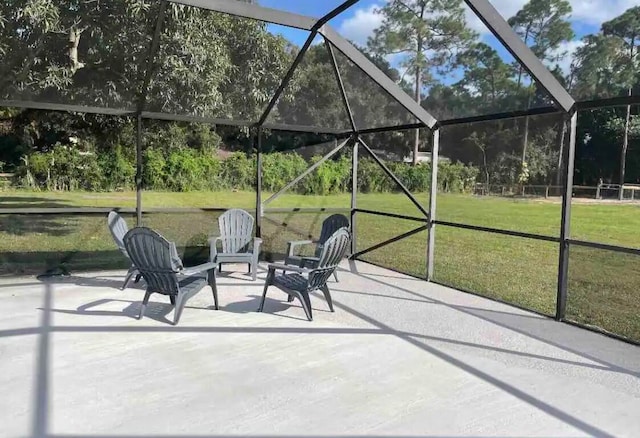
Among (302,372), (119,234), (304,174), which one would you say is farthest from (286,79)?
(302,372)

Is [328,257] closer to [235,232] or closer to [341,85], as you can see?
[235,232]

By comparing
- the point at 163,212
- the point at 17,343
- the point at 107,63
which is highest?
the point at 107,63

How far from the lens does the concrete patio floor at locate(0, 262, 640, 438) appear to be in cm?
249

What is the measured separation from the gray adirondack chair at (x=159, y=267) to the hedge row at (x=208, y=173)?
317cm

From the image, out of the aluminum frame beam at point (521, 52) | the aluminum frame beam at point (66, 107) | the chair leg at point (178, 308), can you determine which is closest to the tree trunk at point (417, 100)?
the aluminum frame beam at point (521, 52)

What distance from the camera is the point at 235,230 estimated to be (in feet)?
21.5

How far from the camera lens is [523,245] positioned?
30.8ft

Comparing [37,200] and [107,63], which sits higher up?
[107,63]

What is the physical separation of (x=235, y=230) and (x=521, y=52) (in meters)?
4.15

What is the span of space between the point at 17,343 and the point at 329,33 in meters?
4.07

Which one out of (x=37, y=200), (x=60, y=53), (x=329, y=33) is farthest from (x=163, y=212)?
(x=329, y=33)

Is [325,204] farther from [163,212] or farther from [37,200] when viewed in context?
[37,200]

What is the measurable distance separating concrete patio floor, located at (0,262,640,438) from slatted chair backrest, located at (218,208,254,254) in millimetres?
1600

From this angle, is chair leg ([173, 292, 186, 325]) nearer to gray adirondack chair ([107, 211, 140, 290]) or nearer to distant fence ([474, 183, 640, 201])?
gray adirondack chair ([107, 211, 140, 290])
